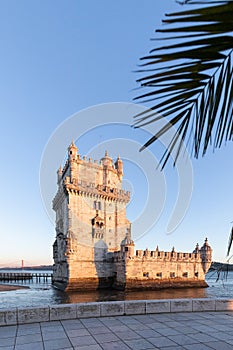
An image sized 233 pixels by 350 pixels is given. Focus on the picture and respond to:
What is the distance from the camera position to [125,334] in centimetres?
683

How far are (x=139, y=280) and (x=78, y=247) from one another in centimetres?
1005

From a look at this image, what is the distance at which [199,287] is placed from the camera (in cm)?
4594

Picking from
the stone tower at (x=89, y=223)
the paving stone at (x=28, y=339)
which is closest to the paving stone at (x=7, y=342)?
the paving stone at (x=28, y=339)

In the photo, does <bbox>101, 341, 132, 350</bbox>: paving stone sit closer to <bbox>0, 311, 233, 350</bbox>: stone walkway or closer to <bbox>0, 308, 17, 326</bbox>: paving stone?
<bbox>0, 311, 233, 350</bbox>: stone walkway

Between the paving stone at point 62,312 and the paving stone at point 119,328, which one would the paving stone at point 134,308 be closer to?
the paving stone at point 119,328

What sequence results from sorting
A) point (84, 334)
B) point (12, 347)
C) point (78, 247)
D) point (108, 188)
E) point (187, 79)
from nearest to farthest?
point (187, 79) → point (12, 347) → point (84, 334) → point (78, 247) → point (108, 188)

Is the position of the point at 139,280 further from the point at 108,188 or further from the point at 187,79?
the point at 187,79

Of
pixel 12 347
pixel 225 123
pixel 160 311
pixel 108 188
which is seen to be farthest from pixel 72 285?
pixel 225 123

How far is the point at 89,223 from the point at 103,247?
4372 millimetres

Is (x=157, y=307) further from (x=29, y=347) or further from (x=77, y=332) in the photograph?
(x=29, y=347)

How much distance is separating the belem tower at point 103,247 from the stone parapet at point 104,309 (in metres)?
30.6

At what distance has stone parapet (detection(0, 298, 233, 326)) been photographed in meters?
7.87

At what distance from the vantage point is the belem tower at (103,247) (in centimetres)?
3978

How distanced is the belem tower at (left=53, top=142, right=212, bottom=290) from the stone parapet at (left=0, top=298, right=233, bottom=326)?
100ft
